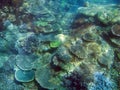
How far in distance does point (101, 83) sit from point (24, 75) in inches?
85.1

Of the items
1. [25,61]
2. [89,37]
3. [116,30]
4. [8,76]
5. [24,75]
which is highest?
[116,30]

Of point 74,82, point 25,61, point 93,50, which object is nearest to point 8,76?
point 25,61

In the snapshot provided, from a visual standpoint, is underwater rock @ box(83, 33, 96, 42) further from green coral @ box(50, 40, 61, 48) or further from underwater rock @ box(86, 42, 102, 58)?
green coral @ box(50, 40, 61, 48)

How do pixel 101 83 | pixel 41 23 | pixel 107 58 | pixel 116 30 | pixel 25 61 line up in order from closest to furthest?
pixel 101 83 → pixel 107 58 → pixel 25 61 → pixel 116 30 → pixel 41 23

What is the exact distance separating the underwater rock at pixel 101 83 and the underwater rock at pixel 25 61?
1.88 metres

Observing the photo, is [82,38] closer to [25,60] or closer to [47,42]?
[47,42]

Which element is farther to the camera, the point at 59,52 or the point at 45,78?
the point at 59,52

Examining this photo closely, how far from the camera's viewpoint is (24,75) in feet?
19.4

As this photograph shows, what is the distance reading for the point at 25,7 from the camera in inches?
326

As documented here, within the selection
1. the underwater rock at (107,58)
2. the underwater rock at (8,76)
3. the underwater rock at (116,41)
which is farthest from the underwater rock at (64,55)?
the underwater rock at (116,41)

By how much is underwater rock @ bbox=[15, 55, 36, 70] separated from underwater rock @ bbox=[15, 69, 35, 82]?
12 centimetres

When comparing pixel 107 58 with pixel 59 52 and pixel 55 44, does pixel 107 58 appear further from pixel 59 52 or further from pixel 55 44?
pixel 55 44

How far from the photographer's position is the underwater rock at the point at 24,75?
19.0 feet

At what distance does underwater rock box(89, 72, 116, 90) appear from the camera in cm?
550
